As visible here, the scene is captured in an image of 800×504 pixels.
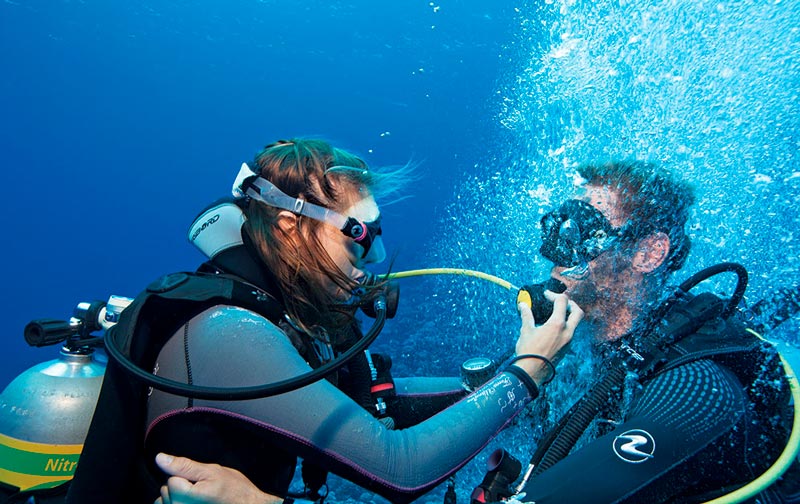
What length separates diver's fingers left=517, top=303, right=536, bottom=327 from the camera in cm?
203

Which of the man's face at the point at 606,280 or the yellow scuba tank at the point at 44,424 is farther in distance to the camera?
the man's face at the point at 606,280

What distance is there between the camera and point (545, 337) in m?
1.93

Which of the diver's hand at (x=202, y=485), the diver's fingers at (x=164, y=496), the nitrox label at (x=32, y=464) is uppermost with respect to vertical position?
the diver's hand at (x=202, y=485)

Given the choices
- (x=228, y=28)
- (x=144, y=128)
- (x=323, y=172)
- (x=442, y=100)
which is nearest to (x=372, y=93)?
(x=442, y=100)

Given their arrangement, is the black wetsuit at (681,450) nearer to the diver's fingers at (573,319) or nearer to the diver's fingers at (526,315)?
the diver's fingers at (573,319)

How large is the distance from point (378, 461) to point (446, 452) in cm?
27

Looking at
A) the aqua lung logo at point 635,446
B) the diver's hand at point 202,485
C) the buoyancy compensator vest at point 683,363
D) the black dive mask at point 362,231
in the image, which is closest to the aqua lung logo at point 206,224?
the black dive mask at point 362,231

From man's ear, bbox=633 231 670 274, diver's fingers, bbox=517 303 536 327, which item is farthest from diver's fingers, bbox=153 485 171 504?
man's ear, bbox=633 231 670 274

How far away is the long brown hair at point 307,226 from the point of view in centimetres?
189

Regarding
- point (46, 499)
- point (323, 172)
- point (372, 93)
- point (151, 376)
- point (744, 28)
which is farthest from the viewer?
point (372, 93)

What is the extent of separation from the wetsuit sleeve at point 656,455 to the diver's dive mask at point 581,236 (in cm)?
82

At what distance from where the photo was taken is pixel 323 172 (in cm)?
203

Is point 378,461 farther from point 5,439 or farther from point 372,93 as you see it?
point 372,93

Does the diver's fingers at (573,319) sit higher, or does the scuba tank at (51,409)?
the diver's fingers at (573,319)
